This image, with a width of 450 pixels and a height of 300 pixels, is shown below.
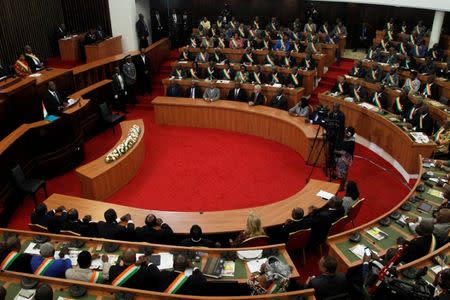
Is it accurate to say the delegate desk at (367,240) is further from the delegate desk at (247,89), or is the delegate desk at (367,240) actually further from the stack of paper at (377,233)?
the delegate desk at (247,89)

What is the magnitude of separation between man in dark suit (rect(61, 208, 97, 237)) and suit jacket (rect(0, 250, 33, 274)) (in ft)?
3.48

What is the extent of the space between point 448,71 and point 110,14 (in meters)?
12.0

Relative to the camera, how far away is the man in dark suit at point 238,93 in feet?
42.7

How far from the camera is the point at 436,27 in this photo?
1430 cm

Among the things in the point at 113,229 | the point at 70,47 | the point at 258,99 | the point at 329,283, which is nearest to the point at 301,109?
the point at 258,99

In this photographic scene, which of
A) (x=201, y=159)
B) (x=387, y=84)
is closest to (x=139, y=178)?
(x=201, y=159)

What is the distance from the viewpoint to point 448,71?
12266 millimetres

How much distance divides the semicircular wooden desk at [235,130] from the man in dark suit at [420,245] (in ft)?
6.32

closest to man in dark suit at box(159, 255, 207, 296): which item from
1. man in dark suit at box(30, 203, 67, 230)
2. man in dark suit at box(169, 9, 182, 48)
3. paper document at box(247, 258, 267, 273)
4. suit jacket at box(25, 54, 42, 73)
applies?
paper document at box(247, 258, 267, 273)

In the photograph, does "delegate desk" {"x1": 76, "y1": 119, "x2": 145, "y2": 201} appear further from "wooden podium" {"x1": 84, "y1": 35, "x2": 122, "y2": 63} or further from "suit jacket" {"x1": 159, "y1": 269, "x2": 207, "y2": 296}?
"wooden podium" {"x1": 84, "y1": 35, "x2": 122, "y2": 63}

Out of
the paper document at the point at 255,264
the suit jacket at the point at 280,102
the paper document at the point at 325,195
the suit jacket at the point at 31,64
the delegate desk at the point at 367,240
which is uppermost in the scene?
the suit jacket at the point at 31,64

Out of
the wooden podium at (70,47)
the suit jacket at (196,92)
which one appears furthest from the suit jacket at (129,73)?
the wooden podium at (70,47)

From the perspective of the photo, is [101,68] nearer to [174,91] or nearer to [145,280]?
[174,91]

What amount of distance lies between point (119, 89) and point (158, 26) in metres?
5.87
